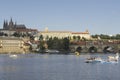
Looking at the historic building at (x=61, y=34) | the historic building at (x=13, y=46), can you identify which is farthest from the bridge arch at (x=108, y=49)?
the historic building at (x=61, y=34)

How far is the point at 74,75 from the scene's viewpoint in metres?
47.2

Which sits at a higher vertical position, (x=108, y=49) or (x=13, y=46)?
(x=13, y=46)

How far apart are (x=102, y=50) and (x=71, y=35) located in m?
48.5

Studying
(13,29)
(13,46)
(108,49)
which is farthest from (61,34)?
(13,46)

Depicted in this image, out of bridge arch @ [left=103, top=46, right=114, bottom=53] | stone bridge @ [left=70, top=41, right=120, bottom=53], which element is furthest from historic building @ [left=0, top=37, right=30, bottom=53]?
bridge arch @ [left=103, top=46, right=114, bottom=53]

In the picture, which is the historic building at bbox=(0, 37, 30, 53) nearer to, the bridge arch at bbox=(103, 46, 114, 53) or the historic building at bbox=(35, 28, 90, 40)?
the bridge arch at bbox=(103, 46, 114, 53)

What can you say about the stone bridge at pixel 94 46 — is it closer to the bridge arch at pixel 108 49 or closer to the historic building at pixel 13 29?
the bridge arch at pixel 108 49

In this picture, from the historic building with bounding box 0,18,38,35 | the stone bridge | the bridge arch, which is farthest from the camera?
the historic building with bounding box 0,18,38,35

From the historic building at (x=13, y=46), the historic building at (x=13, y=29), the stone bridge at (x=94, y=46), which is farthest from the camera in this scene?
the historic building at (x=13, y=29)

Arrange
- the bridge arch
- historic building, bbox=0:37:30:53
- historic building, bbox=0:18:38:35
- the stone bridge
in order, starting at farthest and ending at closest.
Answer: historic building, bbox=0:18:38:35
the bridge arch
the stone bridge
historic building, bbox=0:37:30:53

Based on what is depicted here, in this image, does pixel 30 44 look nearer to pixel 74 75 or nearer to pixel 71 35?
pixel 71 35

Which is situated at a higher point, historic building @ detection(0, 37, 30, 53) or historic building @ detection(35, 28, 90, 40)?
historic building @ detection(35, 28, 90, 40)

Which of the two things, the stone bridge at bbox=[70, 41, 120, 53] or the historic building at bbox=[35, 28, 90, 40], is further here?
the historic building at bbox=[35, 28, 90, 40]

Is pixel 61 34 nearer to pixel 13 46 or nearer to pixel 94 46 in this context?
pixel 94 46
